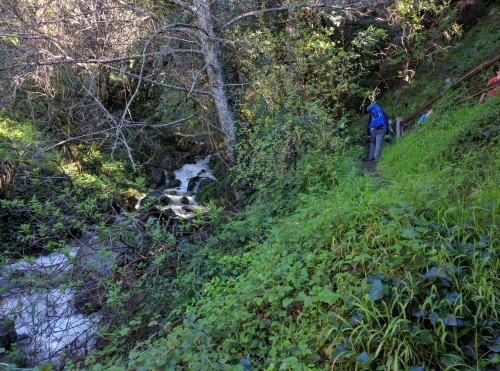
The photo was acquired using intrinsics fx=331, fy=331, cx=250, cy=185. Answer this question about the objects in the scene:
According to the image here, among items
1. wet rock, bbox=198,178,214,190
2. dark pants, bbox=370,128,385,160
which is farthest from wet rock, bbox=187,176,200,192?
dark pants, bbox=370,128,385,160

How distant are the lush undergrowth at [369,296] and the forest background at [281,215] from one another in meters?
0.02

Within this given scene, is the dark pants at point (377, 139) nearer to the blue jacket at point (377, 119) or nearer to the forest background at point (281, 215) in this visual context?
the blue jacket at point (377, 119)

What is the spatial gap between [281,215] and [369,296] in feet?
9.95

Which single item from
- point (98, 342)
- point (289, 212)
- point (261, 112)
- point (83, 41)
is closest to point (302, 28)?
point (261, 112)

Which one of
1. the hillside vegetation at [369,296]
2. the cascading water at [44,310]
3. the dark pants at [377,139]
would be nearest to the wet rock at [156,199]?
the cascading water at [44,310]

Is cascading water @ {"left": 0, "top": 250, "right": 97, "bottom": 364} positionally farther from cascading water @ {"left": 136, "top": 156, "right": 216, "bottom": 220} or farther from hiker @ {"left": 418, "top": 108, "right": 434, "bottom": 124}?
hiker @ {"left": 418, "top": 108, "right": 434, "bottom": 124}

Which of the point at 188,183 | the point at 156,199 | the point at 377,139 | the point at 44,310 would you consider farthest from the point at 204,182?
the point at 44,310

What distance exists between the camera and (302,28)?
34.4 feet

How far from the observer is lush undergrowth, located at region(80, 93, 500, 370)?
233cm

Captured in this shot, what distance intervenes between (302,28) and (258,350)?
1011 centimetres

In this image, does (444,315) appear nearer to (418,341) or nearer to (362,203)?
(418,341)

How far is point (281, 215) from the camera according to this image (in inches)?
218

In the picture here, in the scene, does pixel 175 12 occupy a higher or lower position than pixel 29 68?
higher

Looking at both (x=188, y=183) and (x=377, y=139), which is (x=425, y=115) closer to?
(x=377, y=139)
